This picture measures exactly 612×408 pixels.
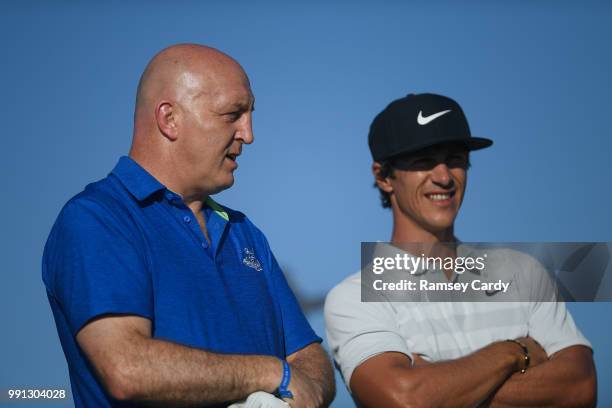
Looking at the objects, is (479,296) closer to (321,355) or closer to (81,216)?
(321,355)

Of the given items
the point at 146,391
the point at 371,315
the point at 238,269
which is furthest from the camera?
the point at 371,315

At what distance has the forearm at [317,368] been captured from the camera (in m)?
1.95

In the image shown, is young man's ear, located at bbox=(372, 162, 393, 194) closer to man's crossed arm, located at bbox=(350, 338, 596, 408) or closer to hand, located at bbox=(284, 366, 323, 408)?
man's crossed arm, located at bbox=(350, 338, 596, 408)

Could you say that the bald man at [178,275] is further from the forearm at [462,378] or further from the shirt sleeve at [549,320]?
the shirt sleeve at [549,320]

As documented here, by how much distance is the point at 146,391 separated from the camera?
164 cm

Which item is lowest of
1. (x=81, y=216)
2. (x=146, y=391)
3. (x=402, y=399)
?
(x=402, y=399)

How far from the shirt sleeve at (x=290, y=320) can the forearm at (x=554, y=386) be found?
569 mm

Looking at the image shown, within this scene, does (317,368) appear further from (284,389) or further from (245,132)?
(245,132)

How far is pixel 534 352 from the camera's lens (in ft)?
7.56

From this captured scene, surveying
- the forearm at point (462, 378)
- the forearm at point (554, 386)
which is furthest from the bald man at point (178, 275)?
the forearm at point (554, 386)

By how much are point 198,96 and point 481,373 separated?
43.8 inches

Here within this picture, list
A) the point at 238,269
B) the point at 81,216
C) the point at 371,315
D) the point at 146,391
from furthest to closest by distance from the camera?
the point at 371,315
the point at 238,269
the point at 81,216
the point at 146,391

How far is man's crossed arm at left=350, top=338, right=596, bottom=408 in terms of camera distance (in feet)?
7.00

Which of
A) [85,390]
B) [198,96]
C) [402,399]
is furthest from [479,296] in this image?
[85,390]
